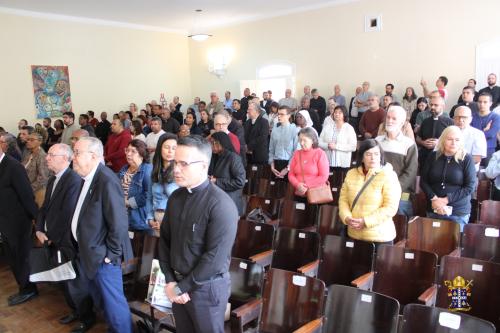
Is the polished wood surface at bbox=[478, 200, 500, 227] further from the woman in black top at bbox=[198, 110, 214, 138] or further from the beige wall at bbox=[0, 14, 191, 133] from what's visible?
the beige wall at bbox=[0, 14, 191, 133]

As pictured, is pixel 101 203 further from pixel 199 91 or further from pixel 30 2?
pixel 199 91

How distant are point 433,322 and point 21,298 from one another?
11.3 ft

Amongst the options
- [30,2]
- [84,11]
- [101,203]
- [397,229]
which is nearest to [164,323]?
[101,203]

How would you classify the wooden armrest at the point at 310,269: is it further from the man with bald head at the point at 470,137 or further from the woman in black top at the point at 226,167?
the man with bald head at the point at 470,137

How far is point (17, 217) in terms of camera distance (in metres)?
3.60

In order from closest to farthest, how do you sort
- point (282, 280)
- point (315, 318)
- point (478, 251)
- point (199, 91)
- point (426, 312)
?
point (426, 312), point (315, 318), point (282, 280), point (478, 251), point (199, 91)

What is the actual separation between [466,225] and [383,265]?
0.79 meters

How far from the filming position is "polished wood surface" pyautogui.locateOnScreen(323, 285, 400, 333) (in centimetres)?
202

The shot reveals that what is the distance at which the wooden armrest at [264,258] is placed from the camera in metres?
3.02

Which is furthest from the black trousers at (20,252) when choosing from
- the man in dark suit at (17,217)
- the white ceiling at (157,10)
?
the white ceiling at (157,10)

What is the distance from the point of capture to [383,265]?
8.71 ft

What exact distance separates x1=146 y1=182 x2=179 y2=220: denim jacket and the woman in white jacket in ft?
8.23

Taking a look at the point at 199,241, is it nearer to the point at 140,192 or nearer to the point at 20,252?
the point at 140,192

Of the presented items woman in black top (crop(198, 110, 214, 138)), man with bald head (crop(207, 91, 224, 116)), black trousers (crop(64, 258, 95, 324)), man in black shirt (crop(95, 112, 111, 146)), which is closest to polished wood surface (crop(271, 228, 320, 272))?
black trousers (crop(64, 258, 95, 324))
